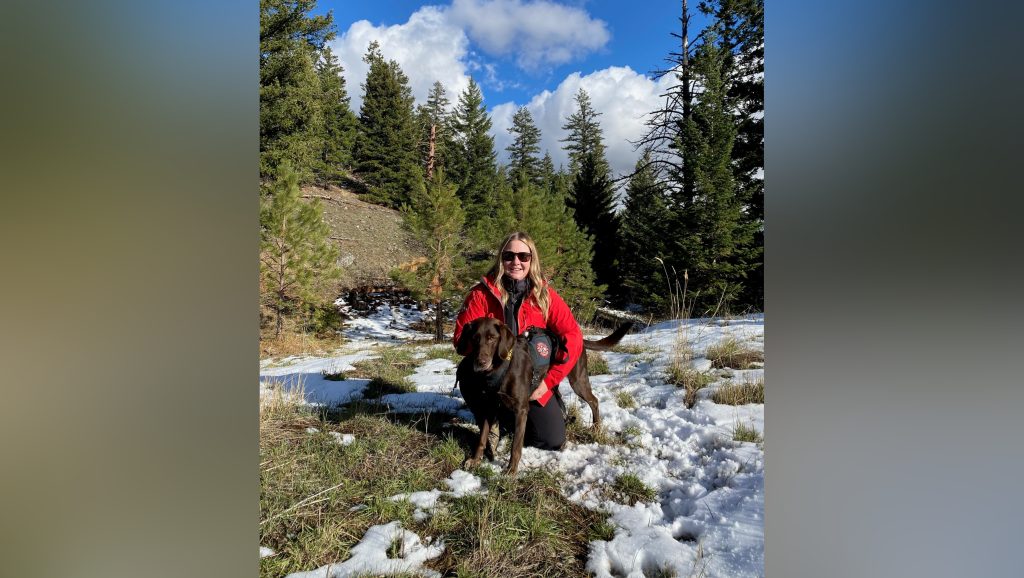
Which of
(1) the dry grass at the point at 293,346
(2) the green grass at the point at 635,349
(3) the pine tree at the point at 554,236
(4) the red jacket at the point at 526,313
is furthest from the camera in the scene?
(3) the pine tree at the point at 554,236

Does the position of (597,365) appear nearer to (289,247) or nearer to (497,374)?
(497,374)

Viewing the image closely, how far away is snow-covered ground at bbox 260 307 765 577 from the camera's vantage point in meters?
1.57

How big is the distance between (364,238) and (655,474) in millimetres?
18283

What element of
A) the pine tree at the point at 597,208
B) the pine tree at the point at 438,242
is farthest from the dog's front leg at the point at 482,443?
the pine tree at the point at 597,208

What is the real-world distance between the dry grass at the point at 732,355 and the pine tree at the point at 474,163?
13546 mm

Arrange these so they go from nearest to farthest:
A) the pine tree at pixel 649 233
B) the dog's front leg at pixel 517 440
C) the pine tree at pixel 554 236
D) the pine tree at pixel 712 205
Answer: the dog's front leg at pixel 517 440 < the pine tree at pixel 712 205 < the pine tree at pixel 649 233 < the pine tree at pixel 554 236

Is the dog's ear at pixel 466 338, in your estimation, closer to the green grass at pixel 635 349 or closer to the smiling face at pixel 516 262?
the smiling face at pixel 516 262

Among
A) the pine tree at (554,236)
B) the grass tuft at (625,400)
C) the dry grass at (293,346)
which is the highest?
the pine tree at (554,236)

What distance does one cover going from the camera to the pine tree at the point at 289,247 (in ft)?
23.2

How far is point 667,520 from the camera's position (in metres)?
1.88
